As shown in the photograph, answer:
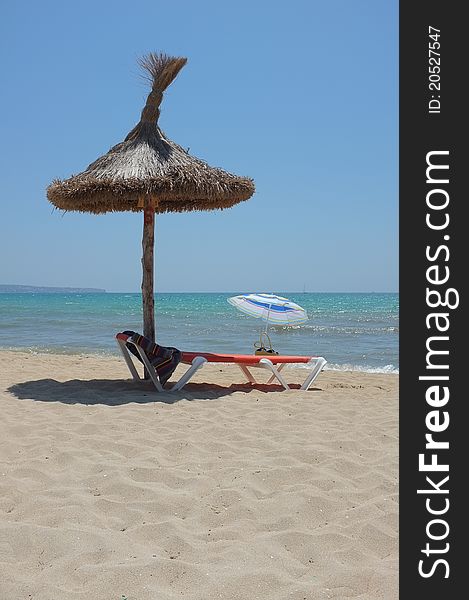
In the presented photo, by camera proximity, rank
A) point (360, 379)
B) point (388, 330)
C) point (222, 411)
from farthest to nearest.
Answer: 1. point (388, 330)
2. point (360, 379)
3. point (222, 411)

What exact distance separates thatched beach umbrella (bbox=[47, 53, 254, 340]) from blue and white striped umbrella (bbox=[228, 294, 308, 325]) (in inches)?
45.8

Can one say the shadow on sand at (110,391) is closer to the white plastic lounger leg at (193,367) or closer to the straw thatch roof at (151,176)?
the white plastic lounger leg at (193,367)

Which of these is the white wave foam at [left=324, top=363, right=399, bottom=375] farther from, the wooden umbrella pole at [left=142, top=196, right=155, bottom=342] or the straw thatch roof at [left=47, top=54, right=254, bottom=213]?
the straw thatch roof at [left=47, top=54, right=254, bottom=213]

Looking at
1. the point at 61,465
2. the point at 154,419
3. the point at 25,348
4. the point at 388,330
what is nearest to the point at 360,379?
the point at 154,419

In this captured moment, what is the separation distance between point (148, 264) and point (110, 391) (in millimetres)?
1431

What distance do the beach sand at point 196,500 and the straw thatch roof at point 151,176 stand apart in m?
2.07

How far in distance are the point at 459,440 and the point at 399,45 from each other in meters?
1.69

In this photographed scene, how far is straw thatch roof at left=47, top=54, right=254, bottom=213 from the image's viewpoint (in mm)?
6293

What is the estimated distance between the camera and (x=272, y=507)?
10.5ft

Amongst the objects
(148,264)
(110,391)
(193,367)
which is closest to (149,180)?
(148,264)

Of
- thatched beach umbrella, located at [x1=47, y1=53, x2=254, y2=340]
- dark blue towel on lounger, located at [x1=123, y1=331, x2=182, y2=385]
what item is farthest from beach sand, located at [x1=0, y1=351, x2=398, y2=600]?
thatched beach umbrella, located at [x1=47, y1=53, x2=254, y2=340]

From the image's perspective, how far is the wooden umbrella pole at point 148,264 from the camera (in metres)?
6.93

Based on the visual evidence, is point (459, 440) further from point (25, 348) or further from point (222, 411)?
point (25, 348)

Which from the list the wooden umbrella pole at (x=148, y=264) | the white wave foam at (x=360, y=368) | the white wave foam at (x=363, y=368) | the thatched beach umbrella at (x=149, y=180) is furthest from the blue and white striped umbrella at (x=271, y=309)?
the white wave foam at (x=363, y=368)
